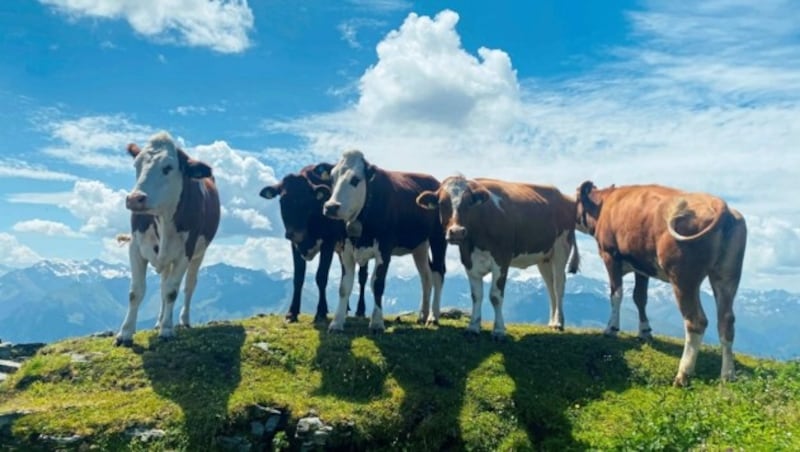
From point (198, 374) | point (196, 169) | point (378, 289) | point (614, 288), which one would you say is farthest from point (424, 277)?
point (198, 374)

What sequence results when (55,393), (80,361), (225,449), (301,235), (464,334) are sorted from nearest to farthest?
1. (225,449)
2. (55,393)
3. (80,361)
4. (464,334)
5. (301,235)

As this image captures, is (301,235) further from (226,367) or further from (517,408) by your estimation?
(517,408)

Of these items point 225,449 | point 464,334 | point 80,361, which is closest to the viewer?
point 225,449

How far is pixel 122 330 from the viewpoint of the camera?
1445 centimetres

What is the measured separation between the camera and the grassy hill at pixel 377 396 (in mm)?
10805

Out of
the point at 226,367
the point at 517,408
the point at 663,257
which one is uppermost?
the point at 663,257

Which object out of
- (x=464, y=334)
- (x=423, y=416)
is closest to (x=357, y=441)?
(x=423, y=416)

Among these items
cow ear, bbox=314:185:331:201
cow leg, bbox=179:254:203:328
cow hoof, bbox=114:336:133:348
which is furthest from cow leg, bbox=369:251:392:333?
cow hoof, bbox=114:336:133:348

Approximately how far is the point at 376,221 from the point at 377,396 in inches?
202

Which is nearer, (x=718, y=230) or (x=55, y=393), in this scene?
(x=55, y=393)

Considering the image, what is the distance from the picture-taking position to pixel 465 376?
13.7 metres

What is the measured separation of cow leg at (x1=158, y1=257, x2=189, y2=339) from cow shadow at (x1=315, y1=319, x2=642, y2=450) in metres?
3.43

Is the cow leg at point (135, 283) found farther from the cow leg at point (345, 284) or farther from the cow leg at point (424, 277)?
the cow leg at point (424, 277)

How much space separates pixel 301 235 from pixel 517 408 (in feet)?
24.4
